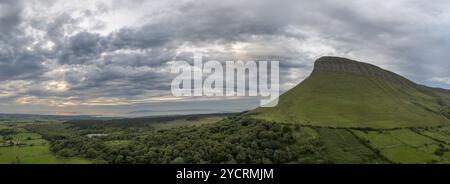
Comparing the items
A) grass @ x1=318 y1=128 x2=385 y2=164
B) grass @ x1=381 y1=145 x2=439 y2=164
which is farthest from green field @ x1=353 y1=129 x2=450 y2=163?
grass @ x1=318 y1=128 x2=385 y2=164

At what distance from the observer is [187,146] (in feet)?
642

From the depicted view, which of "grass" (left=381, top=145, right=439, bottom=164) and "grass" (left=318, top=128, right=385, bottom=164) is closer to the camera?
"grass" (left=381, top=145, right=439, bottom=164)

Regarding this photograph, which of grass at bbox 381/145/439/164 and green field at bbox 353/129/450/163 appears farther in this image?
green field at bbox 353/129/450/163

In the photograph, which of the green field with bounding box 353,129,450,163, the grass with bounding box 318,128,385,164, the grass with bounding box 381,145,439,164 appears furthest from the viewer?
the grass with bounding box 318,128,385,164

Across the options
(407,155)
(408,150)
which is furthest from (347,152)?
(408,150)

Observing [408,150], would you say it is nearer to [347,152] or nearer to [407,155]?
[407,155]

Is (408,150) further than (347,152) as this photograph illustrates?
Yes

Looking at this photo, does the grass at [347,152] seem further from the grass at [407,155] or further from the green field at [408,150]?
the grass at [407,155]

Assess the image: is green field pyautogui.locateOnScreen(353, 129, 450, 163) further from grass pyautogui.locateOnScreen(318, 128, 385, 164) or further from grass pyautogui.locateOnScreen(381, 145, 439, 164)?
grass pyautogui.locateOnScreen(318, 128, 385, 164)

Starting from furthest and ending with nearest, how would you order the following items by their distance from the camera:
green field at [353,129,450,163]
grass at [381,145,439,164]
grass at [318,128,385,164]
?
grass at [318,128,385,164] → green field at [353,129,450,163] → grass at [381,145,439,164]
